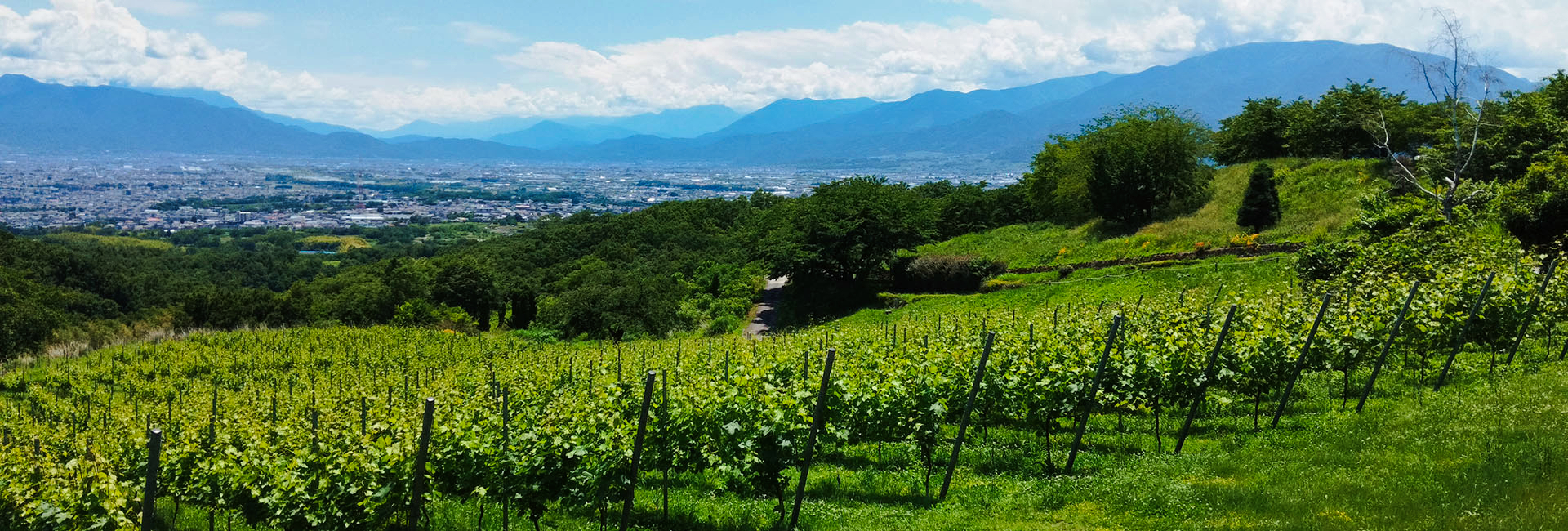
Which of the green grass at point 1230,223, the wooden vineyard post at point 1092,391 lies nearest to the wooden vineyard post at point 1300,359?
the wooden vineyard post at point 1092,391

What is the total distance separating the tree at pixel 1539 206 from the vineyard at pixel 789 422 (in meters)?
7.10

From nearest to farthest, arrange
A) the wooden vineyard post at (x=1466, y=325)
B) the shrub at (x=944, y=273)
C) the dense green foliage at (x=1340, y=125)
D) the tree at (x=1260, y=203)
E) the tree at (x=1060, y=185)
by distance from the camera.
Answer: the wooden vineyard post at (x=1466, y=325) < the tree at (x=1260, y=203) < the shrub at (x=944, y=273) < the dense green foliage at (x=1340, y=125) < the tree at (x=1060, y=185)

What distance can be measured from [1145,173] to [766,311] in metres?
20.9

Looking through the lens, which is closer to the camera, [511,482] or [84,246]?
[511,482]

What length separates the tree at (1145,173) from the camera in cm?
4000

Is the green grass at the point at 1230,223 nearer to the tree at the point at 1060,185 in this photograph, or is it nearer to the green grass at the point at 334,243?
the tree at the point at 1060,185

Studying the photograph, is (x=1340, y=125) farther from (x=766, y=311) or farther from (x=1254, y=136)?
(x=766, y=311)

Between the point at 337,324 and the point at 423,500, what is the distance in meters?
41.7

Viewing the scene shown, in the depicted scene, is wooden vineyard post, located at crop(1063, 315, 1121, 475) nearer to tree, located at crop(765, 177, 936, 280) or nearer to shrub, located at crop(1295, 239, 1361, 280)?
shrub, located at crop(1295, 239, 1361, 280)

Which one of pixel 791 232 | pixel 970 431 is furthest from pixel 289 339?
pixel 970 431

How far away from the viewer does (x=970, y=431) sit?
39.2 feet

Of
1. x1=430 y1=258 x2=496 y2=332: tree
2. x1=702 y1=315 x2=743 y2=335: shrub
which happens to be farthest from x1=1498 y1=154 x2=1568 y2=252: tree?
x1=430 y1=258 x2=496 y2=332: tree

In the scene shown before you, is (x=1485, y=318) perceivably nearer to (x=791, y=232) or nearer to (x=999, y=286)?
(x=999, y=286)

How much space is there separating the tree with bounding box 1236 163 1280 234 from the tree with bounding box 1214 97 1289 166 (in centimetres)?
1571
